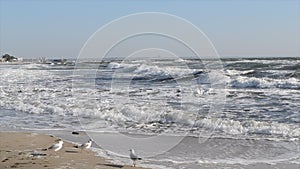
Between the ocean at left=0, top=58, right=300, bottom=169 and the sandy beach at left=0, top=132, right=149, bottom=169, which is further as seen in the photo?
the ocean at left=0, top=58, right=300, bottom=169

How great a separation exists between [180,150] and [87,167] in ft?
7.34

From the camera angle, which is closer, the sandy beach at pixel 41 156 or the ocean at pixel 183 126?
the sandy beach at pixel 41 156

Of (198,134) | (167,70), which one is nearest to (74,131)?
(198,134)

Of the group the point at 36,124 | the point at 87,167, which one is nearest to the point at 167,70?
the point at 36,124

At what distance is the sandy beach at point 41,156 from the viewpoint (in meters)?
7.21

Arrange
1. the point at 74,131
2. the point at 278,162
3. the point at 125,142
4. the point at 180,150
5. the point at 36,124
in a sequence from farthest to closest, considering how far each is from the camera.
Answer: the point at 36,124 → the point at 74,131 → the point at 125,142 → the point at 180,150 → the point at 278,162

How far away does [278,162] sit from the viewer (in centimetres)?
770

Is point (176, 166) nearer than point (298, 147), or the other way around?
point (176, 166)

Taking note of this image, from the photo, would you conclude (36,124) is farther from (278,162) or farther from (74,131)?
(278,162)

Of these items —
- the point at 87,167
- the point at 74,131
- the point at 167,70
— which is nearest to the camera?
the point at 87,167

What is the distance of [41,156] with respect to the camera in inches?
312

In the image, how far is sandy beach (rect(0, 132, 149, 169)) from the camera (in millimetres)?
7215

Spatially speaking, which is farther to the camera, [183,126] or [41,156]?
[183,126]

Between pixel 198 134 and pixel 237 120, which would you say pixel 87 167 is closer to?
A: pixel 198 134
